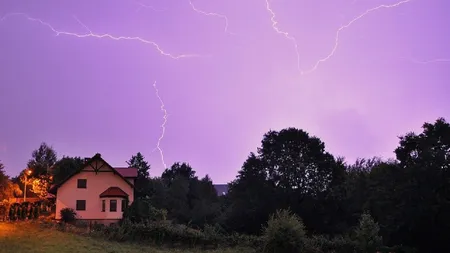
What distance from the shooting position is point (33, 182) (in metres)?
53.8

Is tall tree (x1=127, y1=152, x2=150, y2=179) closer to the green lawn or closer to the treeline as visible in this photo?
the treeline

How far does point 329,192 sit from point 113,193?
2227 centimetres

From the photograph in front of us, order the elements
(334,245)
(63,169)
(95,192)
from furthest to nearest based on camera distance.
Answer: (63,169), (95,192), (334,245)

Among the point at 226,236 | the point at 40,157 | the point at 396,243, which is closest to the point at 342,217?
the point at 396,243

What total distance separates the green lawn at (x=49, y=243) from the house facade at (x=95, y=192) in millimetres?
11493

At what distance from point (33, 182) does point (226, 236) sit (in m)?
34.1

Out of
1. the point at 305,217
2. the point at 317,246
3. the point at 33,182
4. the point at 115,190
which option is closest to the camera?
the point at 317,246

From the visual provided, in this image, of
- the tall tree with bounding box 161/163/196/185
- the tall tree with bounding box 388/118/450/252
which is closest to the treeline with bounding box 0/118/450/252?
the tall tree with bounding box 388/118/450/252

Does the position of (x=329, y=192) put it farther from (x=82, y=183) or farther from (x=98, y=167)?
(x=82, y=183)

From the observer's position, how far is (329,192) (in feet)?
153

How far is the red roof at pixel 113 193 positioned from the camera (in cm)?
3959

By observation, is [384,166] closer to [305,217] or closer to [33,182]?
[305,217]

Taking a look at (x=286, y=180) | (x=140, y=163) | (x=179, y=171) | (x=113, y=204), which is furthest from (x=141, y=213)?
(x=179, y=171)

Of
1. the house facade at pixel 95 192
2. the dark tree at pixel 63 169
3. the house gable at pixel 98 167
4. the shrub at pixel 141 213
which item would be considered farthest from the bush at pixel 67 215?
the dark tree at pixel 63 169
